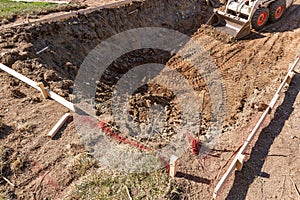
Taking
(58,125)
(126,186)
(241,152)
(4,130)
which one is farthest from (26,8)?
(241,152)

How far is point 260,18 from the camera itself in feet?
36.4

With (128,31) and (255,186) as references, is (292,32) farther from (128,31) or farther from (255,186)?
(255,186)

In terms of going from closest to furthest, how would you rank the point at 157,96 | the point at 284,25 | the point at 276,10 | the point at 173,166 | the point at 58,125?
the point at 173,166 < the point at 58,125 < the point at 157,96 < the point at 276,10 < the point at 284,25

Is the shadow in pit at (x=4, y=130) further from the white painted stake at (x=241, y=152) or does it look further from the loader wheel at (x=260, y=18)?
the loader wheel at (x=260, y=18)

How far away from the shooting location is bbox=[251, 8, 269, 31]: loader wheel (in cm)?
1077

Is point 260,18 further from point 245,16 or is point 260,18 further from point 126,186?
point 126,186

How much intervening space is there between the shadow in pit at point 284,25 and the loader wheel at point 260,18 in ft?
0.96

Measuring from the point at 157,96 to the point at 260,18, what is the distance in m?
5.98

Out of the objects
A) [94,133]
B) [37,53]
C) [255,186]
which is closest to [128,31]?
[37,53]

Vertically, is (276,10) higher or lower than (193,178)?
higher

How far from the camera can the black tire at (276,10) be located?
1148 cm

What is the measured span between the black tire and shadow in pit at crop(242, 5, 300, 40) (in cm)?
27

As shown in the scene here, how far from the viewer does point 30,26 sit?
9164mm

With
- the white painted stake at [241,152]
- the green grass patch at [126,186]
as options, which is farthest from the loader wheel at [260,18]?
the green grass patch at [126,186]
